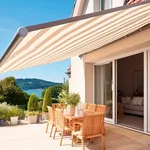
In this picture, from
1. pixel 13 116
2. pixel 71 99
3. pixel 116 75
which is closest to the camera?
pixel 71 99

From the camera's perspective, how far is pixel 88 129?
8.02 metres

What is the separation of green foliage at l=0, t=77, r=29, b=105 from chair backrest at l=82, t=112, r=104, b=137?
15703 millimetres

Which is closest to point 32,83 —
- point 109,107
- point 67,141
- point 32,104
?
point 32,104

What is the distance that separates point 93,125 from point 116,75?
19.3 ft

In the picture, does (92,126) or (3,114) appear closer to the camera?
(92,126)

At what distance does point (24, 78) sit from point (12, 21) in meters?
11.1

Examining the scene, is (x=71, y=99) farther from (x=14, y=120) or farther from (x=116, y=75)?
(x=14, y=120)

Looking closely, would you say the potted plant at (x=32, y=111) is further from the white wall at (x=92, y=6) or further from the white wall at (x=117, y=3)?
the white wall at (x=117, y=3)

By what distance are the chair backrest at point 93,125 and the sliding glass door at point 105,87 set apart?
5.40 meters

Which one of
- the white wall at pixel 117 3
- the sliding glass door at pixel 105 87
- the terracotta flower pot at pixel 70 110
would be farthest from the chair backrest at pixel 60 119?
the white wall at pixel 117 3

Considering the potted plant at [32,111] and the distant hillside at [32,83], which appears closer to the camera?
the potted plant at [32,111]

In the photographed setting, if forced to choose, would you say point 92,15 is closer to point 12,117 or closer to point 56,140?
point 56,140

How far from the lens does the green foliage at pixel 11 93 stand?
72.1 feet

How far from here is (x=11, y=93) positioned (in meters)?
22.3
